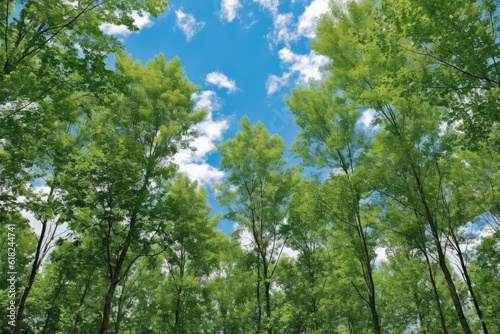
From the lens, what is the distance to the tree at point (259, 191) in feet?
46.8

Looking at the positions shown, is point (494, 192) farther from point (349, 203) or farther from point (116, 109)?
point (116, 109)

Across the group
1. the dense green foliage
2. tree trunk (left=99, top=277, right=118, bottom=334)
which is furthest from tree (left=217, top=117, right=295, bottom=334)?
tree trunk (left=99, top=277, right=118, bottom=334)

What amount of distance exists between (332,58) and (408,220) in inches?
251

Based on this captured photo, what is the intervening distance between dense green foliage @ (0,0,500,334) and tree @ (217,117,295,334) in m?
0.07

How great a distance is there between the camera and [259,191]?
14.5 metres

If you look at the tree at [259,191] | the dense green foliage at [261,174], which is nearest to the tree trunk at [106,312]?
the dense green foliage at [261,174]

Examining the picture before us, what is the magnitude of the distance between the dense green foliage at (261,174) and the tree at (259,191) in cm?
7

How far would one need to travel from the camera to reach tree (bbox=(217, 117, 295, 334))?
1427 centimetres

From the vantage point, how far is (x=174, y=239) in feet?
31.6

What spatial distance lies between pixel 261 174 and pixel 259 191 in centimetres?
77

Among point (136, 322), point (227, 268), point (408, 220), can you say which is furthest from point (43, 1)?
point (227, 268)

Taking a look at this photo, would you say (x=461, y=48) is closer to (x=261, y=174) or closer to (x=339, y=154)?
(x=339, y=154)

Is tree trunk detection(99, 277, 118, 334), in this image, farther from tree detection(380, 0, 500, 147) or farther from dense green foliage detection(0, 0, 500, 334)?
tree detection(380, 0, 500, 147)

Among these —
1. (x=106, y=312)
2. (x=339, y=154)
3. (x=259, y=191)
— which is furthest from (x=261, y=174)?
(x=106, y=312)
